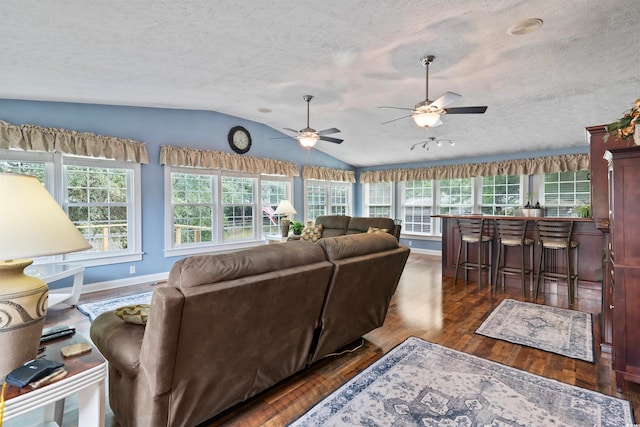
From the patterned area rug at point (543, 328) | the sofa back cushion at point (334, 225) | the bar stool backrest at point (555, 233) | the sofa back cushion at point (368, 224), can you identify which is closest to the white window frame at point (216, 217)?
the sofa back cushion at point (334, 225)

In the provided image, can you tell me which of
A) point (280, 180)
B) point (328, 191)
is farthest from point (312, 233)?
point (328, 191)

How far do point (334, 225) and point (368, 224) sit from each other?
0.76 meters

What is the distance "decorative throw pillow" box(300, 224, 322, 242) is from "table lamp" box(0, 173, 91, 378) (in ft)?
15.4

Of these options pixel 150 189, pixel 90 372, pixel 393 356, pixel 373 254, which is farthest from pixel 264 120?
pixel 90 372

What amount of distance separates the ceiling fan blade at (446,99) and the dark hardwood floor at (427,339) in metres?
2.25

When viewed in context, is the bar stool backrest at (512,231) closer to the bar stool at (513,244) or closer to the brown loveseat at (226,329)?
the bar stool at (513,244)

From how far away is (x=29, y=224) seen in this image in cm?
109

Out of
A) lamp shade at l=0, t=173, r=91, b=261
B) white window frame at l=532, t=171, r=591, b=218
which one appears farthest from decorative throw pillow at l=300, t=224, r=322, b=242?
lamp shade at l=0, t=173, r=91, b=261

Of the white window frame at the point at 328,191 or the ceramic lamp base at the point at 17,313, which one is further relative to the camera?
the white window frame at the point at 328,191

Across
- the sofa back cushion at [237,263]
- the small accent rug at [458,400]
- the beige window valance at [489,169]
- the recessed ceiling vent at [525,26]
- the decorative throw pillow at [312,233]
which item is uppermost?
the recessed ceiling vent at [525,26]

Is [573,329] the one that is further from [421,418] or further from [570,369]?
[421,418]

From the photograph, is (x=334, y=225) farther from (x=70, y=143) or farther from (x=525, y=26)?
(x=70, y=143)

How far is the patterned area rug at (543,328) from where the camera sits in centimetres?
279

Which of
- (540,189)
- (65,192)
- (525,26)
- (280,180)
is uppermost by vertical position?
(525,26)
